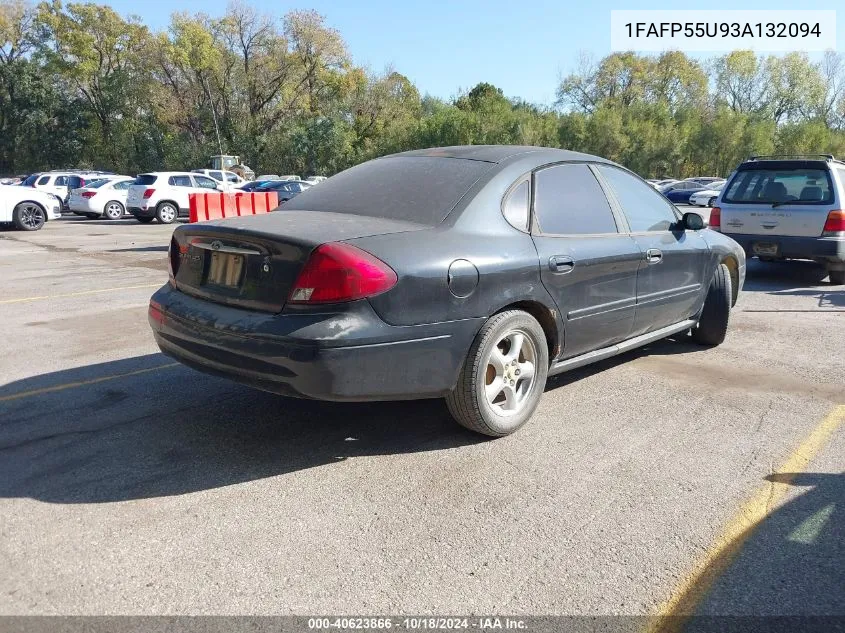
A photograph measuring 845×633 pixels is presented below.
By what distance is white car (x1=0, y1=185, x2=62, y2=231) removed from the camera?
61.7ft

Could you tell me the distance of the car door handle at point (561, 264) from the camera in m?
4.09

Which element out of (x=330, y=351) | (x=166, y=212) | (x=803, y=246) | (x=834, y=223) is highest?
(x=166, y=212)

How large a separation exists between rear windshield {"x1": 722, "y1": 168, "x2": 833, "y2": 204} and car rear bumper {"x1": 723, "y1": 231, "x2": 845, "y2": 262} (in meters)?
0.54

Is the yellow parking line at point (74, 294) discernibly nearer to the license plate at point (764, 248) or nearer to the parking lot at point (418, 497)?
the parking lot at point (418, 497)

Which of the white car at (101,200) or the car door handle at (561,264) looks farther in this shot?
the white car at (101,200)

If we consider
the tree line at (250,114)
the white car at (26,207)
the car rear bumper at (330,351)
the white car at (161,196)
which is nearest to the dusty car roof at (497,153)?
the car rear bumper at (330,351)

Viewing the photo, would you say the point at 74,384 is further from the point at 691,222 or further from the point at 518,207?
the point at 691,222

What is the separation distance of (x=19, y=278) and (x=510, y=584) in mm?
9857

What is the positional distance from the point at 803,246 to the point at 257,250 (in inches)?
314

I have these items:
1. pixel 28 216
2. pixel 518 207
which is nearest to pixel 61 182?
pixel 28 216

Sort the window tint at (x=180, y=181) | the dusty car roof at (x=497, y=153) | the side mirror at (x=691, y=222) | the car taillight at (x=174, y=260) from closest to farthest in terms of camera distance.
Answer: the car taillight at (x=174, y=260)
the dusty car roof at (x=497, y=153)
the side mirror at (x=691, y=222)
the window tint at (x=180, y=181)

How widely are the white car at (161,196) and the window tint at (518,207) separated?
795 inches

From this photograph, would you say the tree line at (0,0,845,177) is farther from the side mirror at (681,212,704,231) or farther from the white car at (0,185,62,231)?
the side mirror at (681,212,704,231)

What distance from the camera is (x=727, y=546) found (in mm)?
2895
